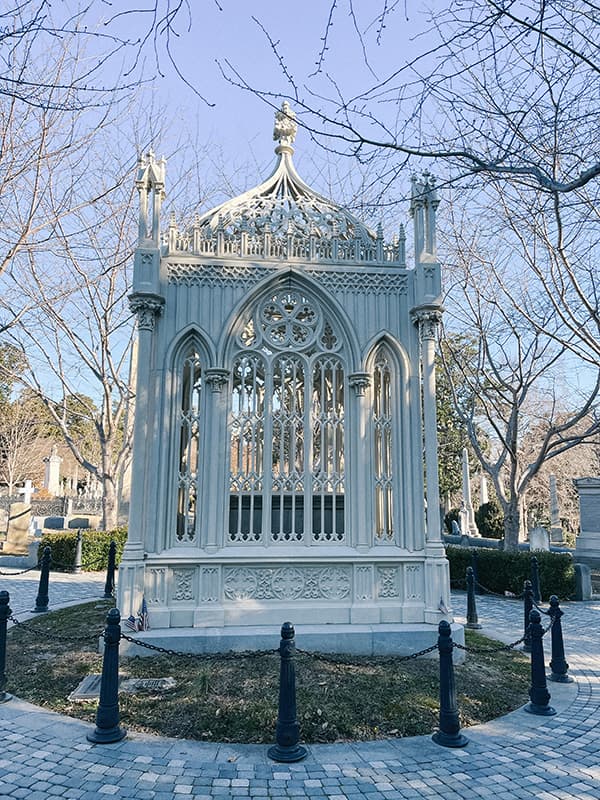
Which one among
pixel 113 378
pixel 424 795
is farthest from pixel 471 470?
pixel 424 795

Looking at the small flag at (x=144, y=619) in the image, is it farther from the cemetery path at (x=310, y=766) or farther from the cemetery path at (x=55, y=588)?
the cemetery path at (x=55, y=588)

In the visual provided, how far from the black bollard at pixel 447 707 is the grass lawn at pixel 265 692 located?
0.93 feet

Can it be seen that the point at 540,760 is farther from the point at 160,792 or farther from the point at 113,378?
the point at 113,378

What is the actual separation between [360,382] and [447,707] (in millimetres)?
4499

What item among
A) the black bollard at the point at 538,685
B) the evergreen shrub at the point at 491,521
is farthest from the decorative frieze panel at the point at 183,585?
the evergreen shrub at the point at 491,521

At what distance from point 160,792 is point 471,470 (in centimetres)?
3529

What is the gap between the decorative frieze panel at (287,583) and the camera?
7680 mm

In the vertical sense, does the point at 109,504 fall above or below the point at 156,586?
above

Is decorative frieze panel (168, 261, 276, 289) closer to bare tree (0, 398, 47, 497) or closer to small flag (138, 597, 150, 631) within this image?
small flag (138, 597, 150, 631)

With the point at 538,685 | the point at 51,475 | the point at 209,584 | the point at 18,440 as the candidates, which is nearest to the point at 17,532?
the point at 18,440

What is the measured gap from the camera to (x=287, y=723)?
467 cm

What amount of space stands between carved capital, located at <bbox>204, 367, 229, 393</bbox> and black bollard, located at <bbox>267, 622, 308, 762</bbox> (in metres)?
4.15

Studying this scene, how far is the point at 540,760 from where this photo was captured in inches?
184

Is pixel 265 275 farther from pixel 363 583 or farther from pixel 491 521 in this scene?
pixel 491 521
